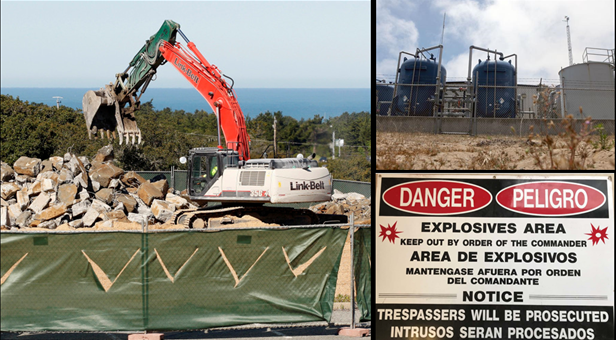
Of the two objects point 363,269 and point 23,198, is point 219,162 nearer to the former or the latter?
point 23,198

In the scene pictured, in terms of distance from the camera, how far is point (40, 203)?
23.5 metres

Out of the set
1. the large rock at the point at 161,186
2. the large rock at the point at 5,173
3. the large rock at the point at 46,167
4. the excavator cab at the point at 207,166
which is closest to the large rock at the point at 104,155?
the large rock at the point at 46,167

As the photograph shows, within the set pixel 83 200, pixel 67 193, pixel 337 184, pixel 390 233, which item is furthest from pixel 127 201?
pixel 390 233

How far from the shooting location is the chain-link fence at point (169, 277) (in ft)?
27.5

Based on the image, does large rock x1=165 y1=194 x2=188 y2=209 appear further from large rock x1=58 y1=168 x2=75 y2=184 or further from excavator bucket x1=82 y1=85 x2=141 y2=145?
excavator bucket x1=82 y1=85 x2=141 y2=145

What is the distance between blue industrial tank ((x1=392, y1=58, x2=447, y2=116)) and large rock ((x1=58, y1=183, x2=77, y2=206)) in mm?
12499

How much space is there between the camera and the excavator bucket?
826 inches

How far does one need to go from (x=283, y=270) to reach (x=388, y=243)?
1539mm

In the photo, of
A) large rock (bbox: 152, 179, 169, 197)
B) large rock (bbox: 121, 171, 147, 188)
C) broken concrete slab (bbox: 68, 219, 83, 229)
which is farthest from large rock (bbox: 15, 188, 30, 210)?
large rock (bbox: 152, 179, 169, 197)

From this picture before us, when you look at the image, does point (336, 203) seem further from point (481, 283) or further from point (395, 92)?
point (481, 283)

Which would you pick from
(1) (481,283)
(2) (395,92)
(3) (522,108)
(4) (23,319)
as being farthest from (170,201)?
(1) (481,283)

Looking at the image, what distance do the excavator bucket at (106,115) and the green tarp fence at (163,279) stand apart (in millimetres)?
12765

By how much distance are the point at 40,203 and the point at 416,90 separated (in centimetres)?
1500

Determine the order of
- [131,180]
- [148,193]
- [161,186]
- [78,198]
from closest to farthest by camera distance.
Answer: [78,198] → [148,193] → [161,186] → [131,180]
